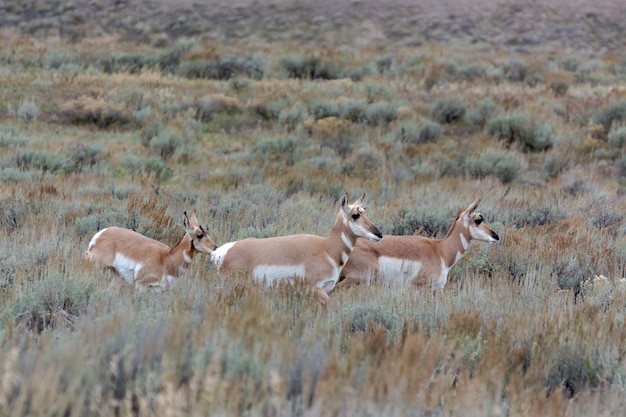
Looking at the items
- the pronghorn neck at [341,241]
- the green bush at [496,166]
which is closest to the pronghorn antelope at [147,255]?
the pronghorn neck at [341,241]

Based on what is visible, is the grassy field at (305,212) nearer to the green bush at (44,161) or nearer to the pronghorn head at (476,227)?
the green bush at (44,161)

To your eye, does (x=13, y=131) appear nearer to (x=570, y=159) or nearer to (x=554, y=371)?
(x=570, y=159)

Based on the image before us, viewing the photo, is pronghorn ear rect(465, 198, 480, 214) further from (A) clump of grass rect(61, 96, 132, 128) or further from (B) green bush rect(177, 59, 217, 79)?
(B) green bush rect(177, 59, 217, 79)

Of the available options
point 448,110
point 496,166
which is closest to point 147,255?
point 496,166

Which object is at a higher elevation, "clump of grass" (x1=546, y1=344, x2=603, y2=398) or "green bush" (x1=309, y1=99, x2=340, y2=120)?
"clump of grass" (x1=546, y1=344, x2=603, y2=398)

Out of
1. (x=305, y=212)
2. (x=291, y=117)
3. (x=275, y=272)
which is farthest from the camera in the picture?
(x=291, y=117)

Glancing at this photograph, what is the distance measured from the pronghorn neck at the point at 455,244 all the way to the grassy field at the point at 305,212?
0.79ft

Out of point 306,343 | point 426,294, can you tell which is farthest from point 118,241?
point 306,343

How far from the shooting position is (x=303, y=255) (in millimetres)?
7359

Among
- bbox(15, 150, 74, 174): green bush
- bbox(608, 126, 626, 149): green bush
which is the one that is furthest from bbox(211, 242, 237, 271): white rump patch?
bbox(608, 126, 626, 149): green bush

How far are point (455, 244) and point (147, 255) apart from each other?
3.20m

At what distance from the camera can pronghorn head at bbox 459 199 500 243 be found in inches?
329

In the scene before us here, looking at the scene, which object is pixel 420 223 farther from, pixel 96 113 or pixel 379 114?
pixel 96 113

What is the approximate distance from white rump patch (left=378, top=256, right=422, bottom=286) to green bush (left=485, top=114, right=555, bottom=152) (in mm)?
10753
